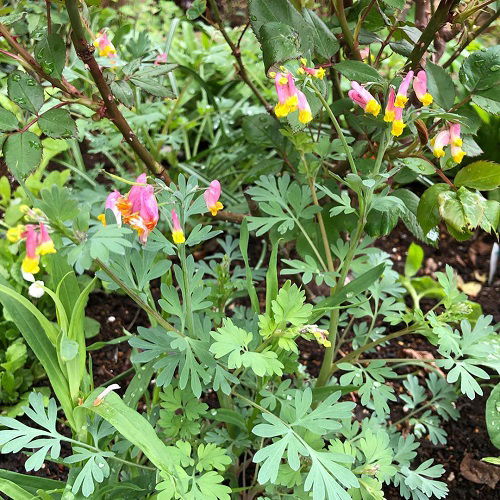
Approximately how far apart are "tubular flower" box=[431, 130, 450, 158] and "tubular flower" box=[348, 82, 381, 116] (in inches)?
4.1

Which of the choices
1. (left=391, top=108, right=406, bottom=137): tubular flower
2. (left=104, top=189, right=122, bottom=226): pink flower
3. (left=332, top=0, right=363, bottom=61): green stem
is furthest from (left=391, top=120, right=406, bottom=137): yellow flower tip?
(left=104, top=189, right=122, bottom=226): pink flower

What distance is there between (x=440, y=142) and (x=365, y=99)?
0.45 ft

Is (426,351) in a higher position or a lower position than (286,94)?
lower

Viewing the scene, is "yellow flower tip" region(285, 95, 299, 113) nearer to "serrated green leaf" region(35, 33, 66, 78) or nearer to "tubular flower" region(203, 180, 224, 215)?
"tubular flower" region(203, 180, 224, 215)

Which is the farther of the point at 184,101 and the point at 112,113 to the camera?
the point at 184,101

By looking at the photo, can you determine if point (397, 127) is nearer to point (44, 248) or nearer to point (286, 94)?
point (286, 94)

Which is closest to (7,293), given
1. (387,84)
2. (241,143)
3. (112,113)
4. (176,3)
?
(112,113)

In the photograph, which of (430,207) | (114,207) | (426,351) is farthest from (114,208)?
(426,351)

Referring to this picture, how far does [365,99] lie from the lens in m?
0.92

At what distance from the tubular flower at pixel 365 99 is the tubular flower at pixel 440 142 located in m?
0.10

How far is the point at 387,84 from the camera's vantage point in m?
0.94

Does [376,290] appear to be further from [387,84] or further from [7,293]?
[7,293]

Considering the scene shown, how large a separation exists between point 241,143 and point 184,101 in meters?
0.25

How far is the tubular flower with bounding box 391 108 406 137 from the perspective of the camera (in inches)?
34.5
